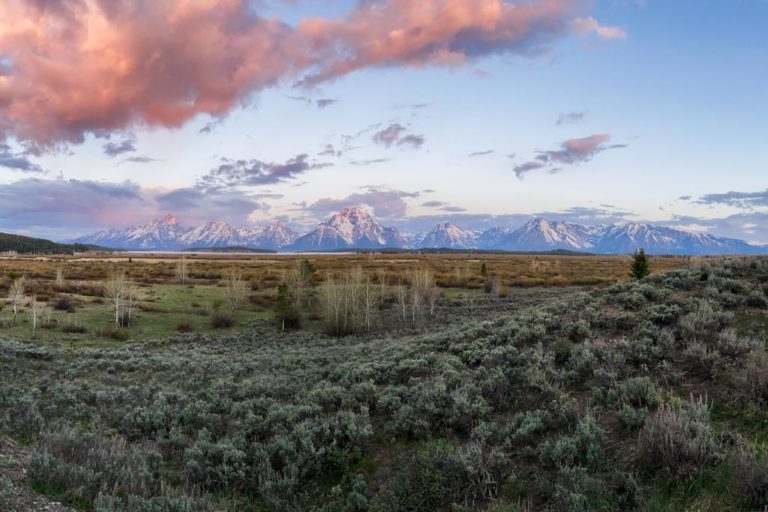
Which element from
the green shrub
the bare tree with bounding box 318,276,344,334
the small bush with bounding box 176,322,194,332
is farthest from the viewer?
the bare tree with bounding box 318,276,344,334

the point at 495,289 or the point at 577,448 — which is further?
the point at 495,289

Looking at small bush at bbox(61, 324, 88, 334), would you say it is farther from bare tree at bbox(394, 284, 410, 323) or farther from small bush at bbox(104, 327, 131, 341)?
bare tree at bbox(394, 284, 410, 323)

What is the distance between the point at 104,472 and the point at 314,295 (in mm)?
49399

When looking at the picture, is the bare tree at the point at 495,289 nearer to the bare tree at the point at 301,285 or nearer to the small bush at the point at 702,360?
the bare tree at the point at 301,285

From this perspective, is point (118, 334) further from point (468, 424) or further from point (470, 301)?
Result: point (470, 301)

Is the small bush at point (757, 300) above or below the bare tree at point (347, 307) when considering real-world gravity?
above

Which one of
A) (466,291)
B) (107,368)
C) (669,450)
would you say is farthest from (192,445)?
(466,291)

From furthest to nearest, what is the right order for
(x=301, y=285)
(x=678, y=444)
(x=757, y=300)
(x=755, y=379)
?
(x=301, y=285) < (x=757, y=300) < (x=755, y=379) < (x=678, y=444)

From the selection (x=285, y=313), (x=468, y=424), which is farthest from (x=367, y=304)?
(x=468, y=424)

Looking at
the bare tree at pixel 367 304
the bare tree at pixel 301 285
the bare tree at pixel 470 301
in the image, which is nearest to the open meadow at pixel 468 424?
the bare tree at pixel 367 304

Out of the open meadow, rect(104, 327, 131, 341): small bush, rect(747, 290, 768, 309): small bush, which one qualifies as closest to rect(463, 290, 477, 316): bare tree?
the open meadow

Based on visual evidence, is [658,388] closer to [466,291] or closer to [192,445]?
[192,445]

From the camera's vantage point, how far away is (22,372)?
18.3m

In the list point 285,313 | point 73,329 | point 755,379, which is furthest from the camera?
point 285,313
